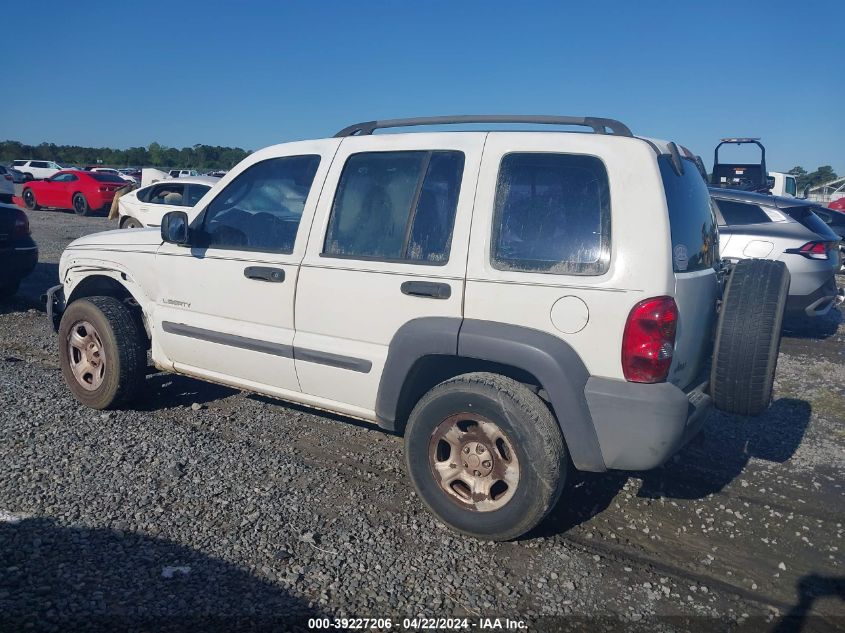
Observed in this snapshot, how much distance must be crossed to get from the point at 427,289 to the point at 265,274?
114 cm

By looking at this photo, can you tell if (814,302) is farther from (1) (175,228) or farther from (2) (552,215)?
(1) (175,228)

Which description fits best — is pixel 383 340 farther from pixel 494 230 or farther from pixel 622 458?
pixel 622 458

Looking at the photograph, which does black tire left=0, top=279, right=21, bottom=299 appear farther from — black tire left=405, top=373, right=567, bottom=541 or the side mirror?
black tire left=405, top=373, right=567, bottom=541

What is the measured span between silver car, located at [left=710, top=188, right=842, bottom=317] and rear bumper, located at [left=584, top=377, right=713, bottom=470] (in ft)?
17.8

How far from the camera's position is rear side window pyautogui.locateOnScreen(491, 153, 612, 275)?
333cm

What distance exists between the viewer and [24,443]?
177 inches

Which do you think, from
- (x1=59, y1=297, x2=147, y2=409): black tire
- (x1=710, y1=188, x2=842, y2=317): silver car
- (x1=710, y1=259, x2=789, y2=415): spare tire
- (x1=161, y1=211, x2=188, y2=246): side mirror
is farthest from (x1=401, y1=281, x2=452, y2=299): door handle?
(x1=710, y1=188, x2=842, y2=317): silver car

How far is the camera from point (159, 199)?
1443 cm

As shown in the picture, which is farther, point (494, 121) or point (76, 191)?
point (76, 191)

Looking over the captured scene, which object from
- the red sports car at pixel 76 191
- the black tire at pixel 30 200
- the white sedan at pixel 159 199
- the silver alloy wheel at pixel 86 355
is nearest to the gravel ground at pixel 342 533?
the silver alloy wheel at pixel 86 355

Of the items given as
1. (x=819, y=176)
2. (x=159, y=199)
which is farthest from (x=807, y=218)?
(x=819, y=176)

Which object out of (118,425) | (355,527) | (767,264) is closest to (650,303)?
(767,264)

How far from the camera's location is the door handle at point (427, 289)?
11.8 ft

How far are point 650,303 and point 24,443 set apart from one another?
3.92 meters
